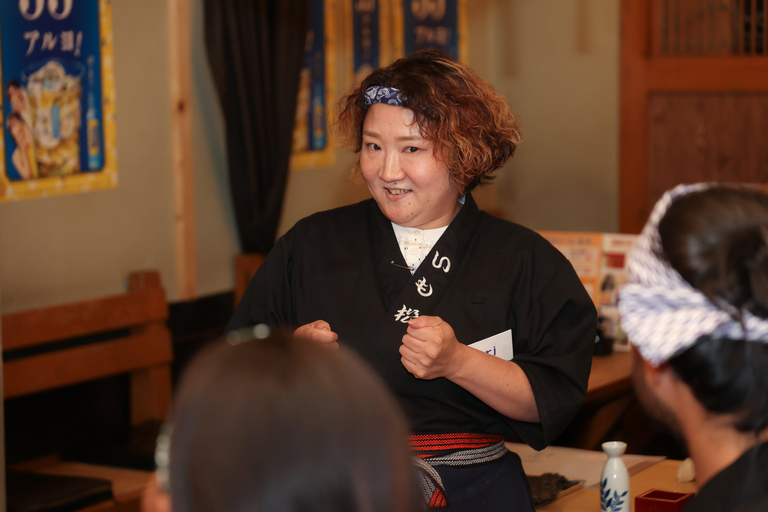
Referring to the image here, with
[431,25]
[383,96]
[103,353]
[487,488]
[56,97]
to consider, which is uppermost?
[431,25]

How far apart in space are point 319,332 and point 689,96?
13.6 feet

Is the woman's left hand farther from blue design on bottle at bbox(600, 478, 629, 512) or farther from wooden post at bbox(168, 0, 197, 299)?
wooden post at bbox(168, 0, 197, 299)

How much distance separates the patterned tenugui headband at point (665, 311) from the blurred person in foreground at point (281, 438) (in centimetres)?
40

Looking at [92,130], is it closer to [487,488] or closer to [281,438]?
[487,488]

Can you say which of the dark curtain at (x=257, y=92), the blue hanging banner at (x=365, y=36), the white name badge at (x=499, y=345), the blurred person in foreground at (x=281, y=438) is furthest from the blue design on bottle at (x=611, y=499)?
the blue hanging banner at (x=365, y=36)

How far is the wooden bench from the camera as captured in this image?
3.12 metres

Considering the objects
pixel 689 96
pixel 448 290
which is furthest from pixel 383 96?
pixel 689 96

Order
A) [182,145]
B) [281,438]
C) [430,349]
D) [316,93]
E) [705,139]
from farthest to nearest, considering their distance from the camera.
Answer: [705,139]
[316,93]
[182,145]
[430,349]
[281,438]

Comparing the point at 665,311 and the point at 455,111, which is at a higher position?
the point at 455,111

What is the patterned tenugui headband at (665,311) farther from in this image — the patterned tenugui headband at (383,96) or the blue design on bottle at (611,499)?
the blue design on bottle at (611,499)

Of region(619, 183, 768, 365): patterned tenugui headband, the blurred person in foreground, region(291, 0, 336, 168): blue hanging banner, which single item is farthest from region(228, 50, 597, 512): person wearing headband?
region(291, 0, 336, 168): blue hanging banner

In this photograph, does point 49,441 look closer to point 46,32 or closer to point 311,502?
point 46,32

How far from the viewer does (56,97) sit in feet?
10.9

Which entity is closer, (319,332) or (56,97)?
(319,332)
